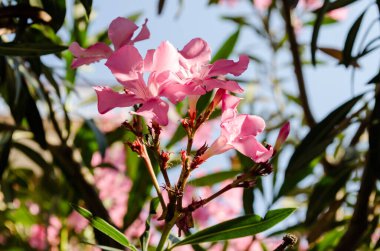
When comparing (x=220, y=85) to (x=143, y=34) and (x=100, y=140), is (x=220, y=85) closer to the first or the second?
(x=143, y=34)

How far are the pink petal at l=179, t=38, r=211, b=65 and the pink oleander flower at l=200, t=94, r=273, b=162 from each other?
0.05 metres

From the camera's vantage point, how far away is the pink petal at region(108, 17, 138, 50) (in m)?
0.58

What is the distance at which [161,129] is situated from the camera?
23.3 inches

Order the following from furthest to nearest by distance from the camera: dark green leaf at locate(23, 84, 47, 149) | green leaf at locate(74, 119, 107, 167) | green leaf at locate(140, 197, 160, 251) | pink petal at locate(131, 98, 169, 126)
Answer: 1. green leaf at locate(74, 119, 107, 167)
2. dark green leaf at locate(23, 84, 47, 149)
3. green leaf at locate(140, 197, 160, 251)
4. pink petal at locate(131, 98, 169, 126)

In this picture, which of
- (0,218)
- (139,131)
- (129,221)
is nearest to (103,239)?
(129,221)

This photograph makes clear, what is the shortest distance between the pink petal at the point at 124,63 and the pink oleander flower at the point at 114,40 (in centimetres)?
4

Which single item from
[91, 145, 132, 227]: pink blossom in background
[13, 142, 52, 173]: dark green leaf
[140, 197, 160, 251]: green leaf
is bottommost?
[91, 145, 132, 227]: pink blossom in background

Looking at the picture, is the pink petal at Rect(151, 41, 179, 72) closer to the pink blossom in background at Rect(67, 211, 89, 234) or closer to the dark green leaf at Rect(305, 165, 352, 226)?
the dark green leaf at Rect(305, 165, 352, 226)

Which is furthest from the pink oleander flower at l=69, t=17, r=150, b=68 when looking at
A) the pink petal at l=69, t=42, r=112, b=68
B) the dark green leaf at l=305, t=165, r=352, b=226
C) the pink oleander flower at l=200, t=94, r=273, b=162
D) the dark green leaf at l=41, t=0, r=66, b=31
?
the dark green leaf at l=305, t=165, r=352, b=226

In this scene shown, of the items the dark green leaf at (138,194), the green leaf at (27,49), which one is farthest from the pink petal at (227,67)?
the dark green leaf at (138,194)

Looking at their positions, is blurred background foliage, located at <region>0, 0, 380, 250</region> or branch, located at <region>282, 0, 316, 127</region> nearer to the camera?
blurred background foliage, located at <region>0, 0, 380, 250</region>

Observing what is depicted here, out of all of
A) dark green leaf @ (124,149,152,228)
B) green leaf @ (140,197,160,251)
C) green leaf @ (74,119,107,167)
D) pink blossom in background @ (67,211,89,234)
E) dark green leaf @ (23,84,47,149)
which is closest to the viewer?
green leaf @ (140,197,160,251)

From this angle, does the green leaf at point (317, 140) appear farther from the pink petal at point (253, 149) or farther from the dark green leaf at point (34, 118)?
the dark green leaf at point (34, 118)

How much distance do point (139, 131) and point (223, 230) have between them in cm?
15
